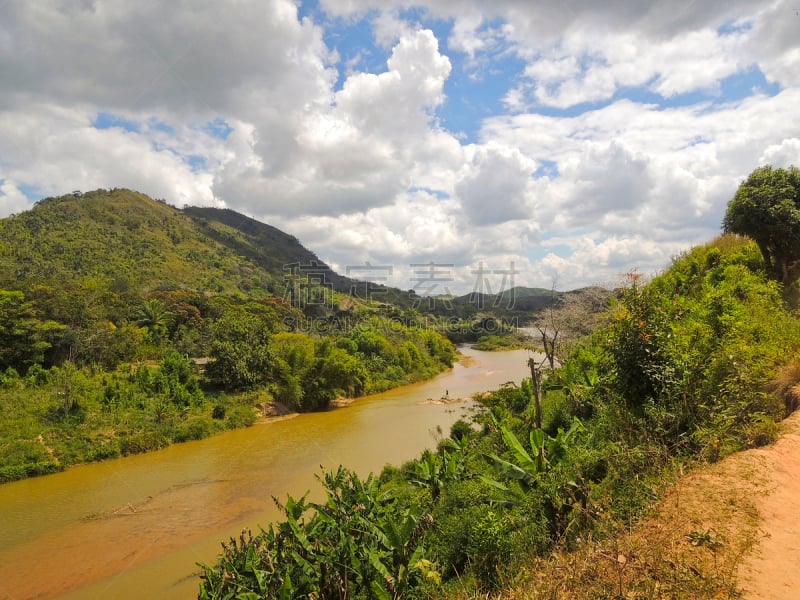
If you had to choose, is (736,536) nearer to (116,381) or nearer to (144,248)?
(116,381)

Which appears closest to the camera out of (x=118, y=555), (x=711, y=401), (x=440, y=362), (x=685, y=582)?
(x=685, y=582)

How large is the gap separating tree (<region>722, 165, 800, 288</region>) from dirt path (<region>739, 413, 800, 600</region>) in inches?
307

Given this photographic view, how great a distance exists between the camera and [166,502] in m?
17.2

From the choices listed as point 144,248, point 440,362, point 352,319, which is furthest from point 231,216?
point 440,362

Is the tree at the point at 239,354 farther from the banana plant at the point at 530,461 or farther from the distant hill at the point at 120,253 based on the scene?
the banana plant at the point at 530,461

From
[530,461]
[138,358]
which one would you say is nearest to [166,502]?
[530,461]

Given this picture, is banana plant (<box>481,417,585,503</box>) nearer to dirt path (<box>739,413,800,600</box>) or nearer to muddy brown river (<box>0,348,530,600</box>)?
dirt path (<box>739,413,800,600</box>)

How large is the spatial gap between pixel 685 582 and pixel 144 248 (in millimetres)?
79217

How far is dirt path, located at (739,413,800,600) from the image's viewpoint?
3.23m

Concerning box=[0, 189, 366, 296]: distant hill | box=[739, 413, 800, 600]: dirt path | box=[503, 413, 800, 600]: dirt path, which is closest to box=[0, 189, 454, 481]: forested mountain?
box=[0, 189, 366, 296]: distant hill

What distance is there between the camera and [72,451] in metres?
21.6

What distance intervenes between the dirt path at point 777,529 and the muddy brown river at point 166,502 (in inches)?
494

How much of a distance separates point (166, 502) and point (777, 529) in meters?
19.2

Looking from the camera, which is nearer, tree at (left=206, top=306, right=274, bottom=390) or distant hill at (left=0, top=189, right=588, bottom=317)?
tree at (left=206, top=306, right=274, bottom=390)
